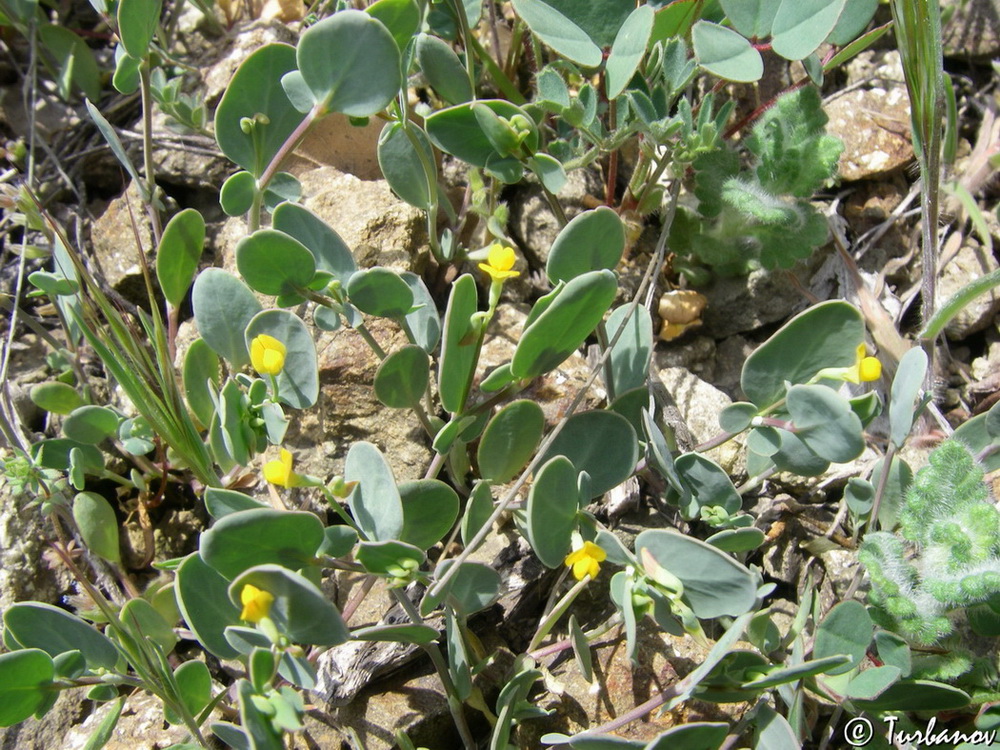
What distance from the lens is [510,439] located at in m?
1.96

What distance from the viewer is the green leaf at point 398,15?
1.96 meters

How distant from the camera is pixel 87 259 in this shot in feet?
A: 9.14

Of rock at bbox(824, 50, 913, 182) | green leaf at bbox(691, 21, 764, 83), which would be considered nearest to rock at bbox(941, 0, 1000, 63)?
rock at bbox(824, 50, 913, 182)

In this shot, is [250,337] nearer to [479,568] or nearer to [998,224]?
[479,568]

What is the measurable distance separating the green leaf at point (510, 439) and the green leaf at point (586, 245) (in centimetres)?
34

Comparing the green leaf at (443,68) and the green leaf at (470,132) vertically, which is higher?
the green leaf at (443,68)

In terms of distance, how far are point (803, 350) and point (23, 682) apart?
2.00 metres

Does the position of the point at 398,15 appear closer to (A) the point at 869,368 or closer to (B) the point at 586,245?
(B) the point at 586,245

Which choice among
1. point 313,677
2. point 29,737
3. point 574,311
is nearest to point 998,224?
point 574,311

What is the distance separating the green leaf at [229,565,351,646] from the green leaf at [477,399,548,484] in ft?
2.05

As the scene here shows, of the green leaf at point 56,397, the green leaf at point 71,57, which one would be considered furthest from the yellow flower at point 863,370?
the green leaf at point 71,57

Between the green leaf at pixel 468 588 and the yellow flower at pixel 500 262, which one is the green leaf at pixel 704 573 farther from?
the yellow flower at pixel 500 262

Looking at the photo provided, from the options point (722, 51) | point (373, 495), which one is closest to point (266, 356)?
point (373, 495)

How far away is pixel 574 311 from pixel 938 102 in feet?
4.26
